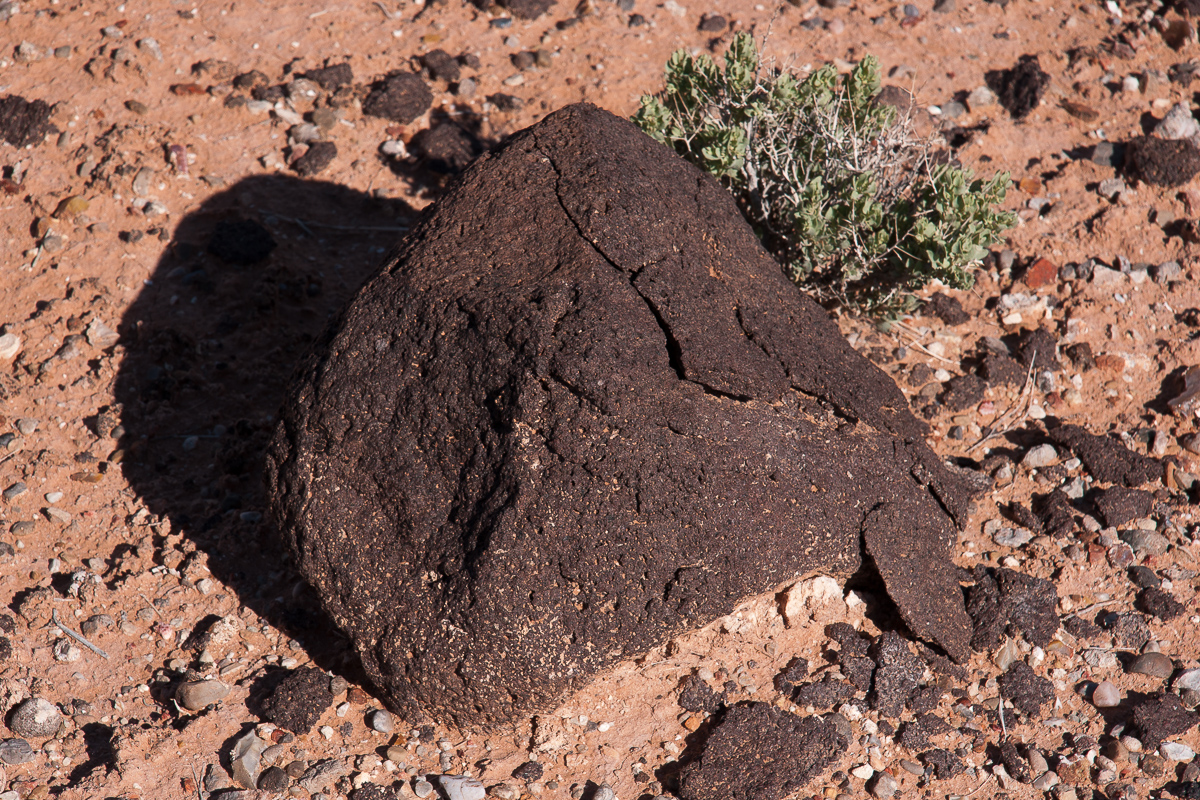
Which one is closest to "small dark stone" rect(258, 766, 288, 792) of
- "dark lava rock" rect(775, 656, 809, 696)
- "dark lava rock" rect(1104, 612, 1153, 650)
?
"dark lava rock" rect(775, 656, 809, 696)

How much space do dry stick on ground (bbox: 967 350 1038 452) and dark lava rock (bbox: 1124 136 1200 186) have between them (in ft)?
4.95

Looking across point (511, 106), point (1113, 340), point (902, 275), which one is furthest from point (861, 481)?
point (511, 106)

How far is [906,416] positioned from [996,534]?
71 centimetres

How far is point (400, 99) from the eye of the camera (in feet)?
17.5

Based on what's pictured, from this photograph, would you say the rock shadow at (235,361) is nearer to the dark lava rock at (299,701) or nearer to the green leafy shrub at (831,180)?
the dark lava rock at (299,701)

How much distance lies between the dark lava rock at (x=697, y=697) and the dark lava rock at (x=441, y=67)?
3.97m

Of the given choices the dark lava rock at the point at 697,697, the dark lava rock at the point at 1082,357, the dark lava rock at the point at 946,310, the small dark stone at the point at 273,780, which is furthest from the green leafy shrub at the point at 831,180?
the small dark stone at the point at 273,780

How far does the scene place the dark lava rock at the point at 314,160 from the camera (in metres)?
5.07

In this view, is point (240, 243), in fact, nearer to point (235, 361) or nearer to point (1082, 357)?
point (235, 361)

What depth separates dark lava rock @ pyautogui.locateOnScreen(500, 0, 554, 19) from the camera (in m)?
5.90

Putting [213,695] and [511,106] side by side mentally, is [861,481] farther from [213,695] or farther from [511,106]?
[511,106]

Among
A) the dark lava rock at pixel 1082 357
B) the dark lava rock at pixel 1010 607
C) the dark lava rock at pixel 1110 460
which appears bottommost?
the dark lava rock at pixel 1010 607

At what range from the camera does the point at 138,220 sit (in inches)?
185

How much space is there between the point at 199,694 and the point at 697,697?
165cm
